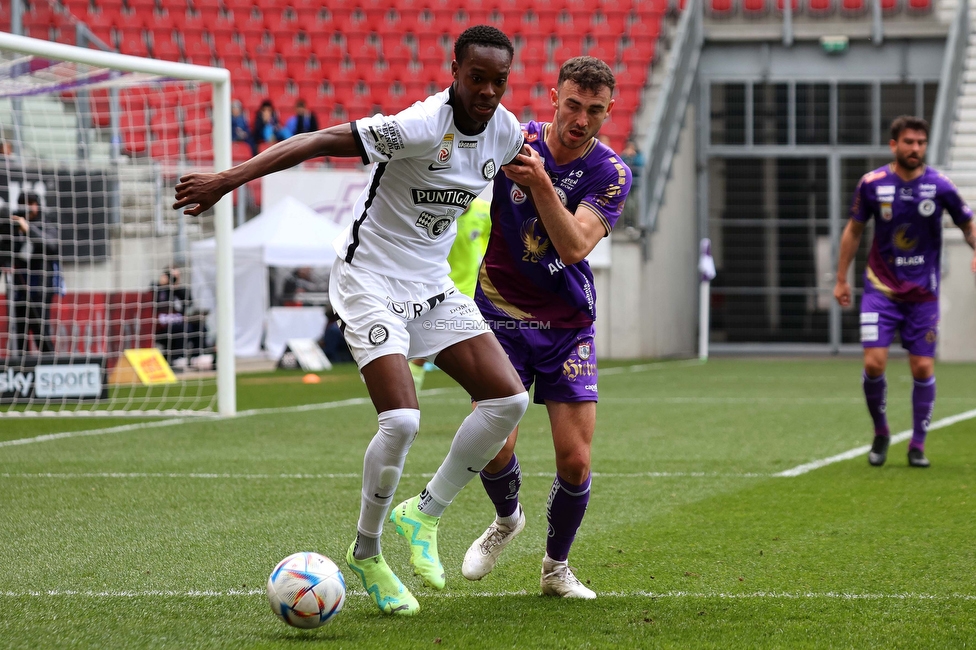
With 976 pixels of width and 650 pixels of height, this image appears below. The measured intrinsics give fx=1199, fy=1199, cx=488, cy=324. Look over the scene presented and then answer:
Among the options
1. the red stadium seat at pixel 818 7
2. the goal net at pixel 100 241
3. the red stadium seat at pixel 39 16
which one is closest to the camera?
the goal net at pixel 100 241

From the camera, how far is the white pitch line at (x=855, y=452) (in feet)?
23.2

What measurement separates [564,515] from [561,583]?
0.24m

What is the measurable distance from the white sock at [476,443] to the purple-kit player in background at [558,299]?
259 millimetres

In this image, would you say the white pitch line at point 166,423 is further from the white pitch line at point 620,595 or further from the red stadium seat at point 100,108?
the white pitch line at point 620,595

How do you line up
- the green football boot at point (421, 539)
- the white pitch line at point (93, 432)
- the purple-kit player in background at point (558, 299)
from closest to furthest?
1. the green football boot at point (421, 539)
2. the purple-kit player in background at point (558, 299)
3. the white pitch line at point (93, 432)

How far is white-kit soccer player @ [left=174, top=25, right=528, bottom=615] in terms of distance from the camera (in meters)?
3.73

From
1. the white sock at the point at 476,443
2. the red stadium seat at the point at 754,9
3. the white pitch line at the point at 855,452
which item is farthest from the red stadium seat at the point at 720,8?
the white sock at the point at 476,443

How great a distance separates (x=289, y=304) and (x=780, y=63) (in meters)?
9.83

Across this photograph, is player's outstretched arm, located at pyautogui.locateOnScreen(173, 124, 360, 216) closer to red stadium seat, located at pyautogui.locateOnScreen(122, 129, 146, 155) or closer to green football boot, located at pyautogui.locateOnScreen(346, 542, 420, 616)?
green football boot, located at pyautogui.locateOnScreen(346, 542, 420, 616)

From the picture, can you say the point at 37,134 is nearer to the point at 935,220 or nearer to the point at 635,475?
the point at 635,475

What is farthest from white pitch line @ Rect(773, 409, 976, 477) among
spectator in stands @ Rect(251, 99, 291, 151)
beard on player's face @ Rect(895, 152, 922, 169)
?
spectator in stands @ Rect(251, 99, 291, 151)

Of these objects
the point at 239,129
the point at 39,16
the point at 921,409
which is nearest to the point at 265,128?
the point at 239,129

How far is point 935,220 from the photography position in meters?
7.28

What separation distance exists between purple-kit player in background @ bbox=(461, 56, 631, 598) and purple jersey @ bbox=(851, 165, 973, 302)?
3.61 m
